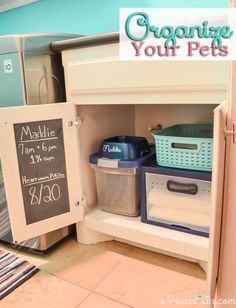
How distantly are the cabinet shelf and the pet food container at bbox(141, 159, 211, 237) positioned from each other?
0.04m

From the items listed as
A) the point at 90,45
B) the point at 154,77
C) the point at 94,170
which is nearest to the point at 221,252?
the point at 154,77

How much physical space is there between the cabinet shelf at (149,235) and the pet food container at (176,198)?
4 centimetres

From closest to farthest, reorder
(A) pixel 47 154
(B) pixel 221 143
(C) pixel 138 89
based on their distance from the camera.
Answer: (B) pixel 221 143 < (C) pixel 138 89 < (A) pixel 47 154

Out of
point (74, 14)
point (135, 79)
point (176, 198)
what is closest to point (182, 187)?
point (176, 198)

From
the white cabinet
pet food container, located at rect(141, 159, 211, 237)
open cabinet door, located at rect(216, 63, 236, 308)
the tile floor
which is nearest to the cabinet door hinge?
open cabinet door, located at rect(216, 63, 236, 308)

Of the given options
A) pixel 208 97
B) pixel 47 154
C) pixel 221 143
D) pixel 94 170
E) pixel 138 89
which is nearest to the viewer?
pixel 221 143

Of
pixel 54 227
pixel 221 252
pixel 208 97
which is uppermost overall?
pixel 208 97

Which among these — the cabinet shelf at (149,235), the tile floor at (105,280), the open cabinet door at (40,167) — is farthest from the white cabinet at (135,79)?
the tile floor at (105,280)

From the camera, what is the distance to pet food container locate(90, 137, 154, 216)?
1.07 m

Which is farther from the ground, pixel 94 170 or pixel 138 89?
pixel 138 89

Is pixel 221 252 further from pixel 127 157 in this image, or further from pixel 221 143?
pixel 127 157

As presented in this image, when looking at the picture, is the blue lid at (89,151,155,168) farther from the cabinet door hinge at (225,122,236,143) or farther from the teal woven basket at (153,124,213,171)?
the cabinet door hinge at (225,122,236,143)

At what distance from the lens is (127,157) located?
108cm

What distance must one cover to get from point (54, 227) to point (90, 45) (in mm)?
731
